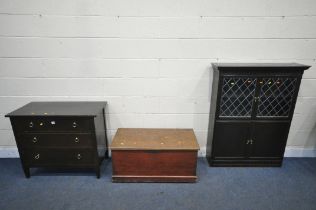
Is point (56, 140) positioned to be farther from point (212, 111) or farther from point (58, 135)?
point (212, 111)

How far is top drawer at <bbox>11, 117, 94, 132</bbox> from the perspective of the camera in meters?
2.10

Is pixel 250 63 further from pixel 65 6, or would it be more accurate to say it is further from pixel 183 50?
pixel 65 6

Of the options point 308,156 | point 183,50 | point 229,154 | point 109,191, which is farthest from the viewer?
point 308,156

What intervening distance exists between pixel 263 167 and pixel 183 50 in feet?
5.96

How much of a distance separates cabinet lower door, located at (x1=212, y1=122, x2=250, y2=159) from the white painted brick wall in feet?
1.13

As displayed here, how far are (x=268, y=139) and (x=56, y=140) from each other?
2486mm

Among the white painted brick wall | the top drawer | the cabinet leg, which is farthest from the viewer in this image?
the cabinet leg

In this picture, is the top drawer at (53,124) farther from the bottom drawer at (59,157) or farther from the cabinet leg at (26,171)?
the cabinet leg at (26,171)

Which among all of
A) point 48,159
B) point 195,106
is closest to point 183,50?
point 195,106

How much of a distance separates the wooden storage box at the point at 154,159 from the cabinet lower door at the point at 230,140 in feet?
1.13

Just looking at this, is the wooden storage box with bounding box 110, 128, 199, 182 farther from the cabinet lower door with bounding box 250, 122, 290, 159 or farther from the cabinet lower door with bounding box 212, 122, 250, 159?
the cabinet lower door with bounding box 250, 122, 290, 159

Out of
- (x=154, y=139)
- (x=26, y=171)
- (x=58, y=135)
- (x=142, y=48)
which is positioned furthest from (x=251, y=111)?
(x=26, y=171)

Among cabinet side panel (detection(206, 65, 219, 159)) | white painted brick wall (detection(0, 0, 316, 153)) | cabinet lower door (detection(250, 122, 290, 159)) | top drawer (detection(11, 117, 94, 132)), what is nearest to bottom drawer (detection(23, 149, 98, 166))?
top drawer (detection(11, 117, 94, 132))

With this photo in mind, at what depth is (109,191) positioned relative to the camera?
2213 mm
